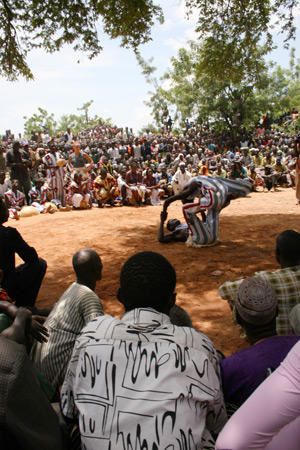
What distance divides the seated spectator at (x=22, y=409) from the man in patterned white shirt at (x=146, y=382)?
6.5 inches

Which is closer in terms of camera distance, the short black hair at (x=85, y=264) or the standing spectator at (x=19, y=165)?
the short black hair at (x=85, y=264)

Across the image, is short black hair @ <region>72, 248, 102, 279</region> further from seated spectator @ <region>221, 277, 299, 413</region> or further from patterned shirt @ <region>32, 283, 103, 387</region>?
seated spectator @ <region>221, 277, 299, 413</region>

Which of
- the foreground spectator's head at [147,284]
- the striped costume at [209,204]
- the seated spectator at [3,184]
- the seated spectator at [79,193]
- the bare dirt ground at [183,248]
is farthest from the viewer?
the seated spectator at [79,193]

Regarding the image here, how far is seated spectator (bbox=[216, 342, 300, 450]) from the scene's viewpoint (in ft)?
3.63

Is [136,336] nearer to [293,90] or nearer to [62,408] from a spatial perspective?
[62,408]

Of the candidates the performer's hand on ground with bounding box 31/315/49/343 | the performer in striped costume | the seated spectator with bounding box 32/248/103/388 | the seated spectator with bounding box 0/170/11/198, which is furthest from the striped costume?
the seated spectator with bounding box 0/170/11/198

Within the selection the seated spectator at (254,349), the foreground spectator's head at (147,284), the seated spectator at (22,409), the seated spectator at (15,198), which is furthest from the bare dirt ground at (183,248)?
the seated spectator at (22,409)

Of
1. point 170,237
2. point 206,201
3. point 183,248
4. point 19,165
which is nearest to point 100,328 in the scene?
point 206,201

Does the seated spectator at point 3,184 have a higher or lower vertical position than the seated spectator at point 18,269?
higher

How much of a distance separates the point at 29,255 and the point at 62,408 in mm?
2262

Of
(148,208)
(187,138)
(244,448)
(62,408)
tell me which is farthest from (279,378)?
(187,138)

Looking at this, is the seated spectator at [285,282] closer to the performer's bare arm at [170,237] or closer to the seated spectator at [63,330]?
the seated spectator at [63,330]

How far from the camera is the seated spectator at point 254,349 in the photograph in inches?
71.7

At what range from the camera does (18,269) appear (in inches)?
162
